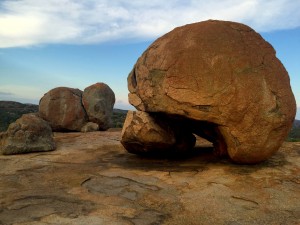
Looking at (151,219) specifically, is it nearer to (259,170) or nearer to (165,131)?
(259,170)

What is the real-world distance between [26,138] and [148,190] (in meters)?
5.22

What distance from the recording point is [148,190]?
6.55 meters

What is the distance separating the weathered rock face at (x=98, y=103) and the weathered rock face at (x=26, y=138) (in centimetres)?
478

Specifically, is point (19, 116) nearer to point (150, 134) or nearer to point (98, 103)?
point (98, 103)

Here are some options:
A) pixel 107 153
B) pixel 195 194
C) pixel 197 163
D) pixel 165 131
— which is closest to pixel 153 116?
pixel 165 131

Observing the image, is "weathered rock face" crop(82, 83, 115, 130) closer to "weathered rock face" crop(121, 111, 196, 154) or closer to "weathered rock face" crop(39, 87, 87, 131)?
"weathered rock face" crop(39, 87, 87, 131)

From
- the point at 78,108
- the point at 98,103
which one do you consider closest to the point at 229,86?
the point at 98,103

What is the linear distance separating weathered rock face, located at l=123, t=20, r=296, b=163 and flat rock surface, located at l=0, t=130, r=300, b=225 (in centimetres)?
75

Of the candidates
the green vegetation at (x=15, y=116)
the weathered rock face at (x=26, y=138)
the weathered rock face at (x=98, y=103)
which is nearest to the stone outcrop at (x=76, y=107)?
the weathered rock face at (x=98, y=103)

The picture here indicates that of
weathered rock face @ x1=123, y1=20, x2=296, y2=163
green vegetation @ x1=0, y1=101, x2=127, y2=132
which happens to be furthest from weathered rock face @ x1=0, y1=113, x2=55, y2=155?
green vegetation @ x1=0, y1=101, x2=127, y2=132

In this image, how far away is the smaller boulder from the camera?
15135mm

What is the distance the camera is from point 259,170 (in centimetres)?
746

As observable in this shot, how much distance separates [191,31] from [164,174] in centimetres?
333

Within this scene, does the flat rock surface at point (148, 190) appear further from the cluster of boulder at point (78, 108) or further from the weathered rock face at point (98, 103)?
the weathered rock face at point (98, 103)
